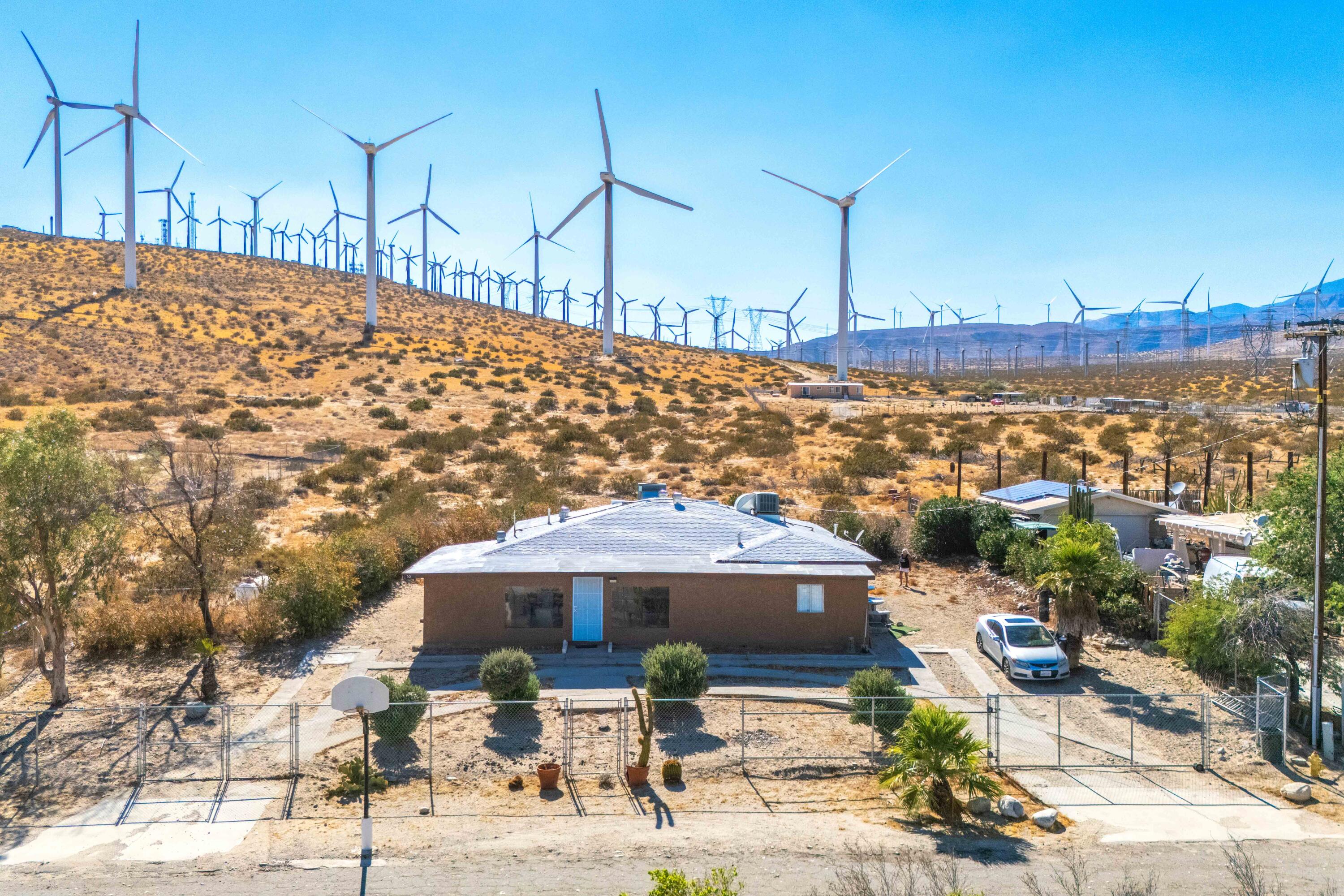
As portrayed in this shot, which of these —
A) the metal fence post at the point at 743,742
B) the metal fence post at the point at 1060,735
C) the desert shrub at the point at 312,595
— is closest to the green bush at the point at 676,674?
the metal fence post at the point at 743,742

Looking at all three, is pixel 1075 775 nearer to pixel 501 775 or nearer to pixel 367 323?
pixel 501 775

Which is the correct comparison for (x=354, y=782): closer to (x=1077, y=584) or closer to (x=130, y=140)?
(x=1077, y=584)

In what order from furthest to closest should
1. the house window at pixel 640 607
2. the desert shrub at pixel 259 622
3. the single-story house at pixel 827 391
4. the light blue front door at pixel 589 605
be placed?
the single-story house at pixel 827 391, the house window at pixel 640 607, the light blue front door at pixel 589 605, the desert shrub at pixel 259 622

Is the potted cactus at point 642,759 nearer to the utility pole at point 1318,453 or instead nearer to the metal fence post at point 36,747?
the metal fence post at point 36,747

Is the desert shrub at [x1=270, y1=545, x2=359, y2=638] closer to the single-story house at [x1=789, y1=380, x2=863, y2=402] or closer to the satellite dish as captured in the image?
the satellite dish

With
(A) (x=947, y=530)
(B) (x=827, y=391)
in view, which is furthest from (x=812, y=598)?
(B) (x=827, y=391)

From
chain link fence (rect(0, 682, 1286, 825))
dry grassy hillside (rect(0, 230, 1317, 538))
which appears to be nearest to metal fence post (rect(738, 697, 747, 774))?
chain link fence (rect(0, 682, 1286, 825))
